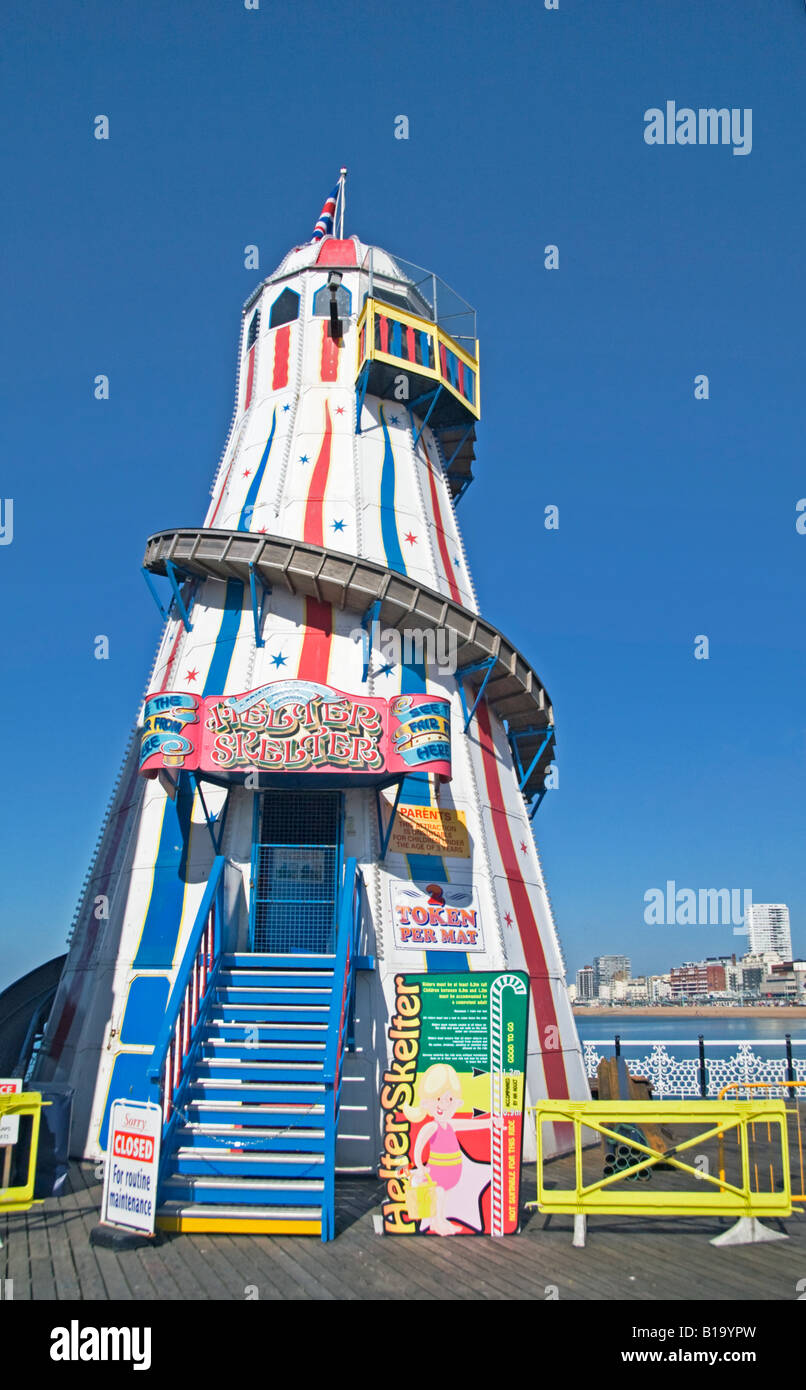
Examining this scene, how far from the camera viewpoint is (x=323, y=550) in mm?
15742

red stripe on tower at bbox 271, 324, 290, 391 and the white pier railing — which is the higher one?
red stripe on tower at bbox 271, 324, 290, 391

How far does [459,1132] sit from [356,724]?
19.7 ft

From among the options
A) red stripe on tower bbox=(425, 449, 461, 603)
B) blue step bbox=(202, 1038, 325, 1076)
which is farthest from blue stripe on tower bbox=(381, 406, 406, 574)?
blue step bbox=(202, 1038, 325, 1076)

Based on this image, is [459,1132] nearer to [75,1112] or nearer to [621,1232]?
[621,1232]

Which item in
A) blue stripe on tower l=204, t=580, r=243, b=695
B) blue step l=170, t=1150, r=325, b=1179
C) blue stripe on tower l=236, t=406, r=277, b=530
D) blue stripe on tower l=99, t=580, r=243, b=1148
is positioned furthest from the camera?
blue stripe on tower l=236, t=406, r=277, b=530

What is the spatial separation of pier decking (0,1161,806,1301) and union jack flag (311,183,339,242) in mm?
22683

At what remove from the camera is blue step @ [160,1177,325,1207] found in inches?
388

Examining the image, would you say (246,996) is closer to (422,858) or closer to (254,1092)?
(254,1092)

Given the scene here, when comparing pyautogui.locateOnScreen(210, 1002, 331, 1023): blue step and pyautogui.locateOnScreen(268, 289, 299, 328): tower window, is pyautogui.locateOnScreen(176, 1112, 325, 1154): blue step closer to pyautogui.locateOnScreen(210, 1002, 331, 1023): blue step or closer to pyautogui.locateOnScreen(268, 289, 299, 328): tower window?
pyautogui.locateOnScreen(210, 1002, 331, 1023): blue step

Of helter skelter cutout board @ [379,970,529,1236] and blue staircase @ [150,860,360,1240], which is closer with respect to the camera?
helter skelter cutout board @ [379,970,529,1236]

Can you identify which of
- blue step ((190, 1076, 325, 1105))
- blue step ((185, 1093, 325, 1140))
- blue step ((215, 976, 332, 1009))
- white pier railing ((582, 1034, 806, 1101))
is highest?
blue step ((215, 976, 332, 1009))

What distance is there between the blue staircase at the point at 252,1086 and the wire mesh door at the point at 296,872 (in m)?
0.92
